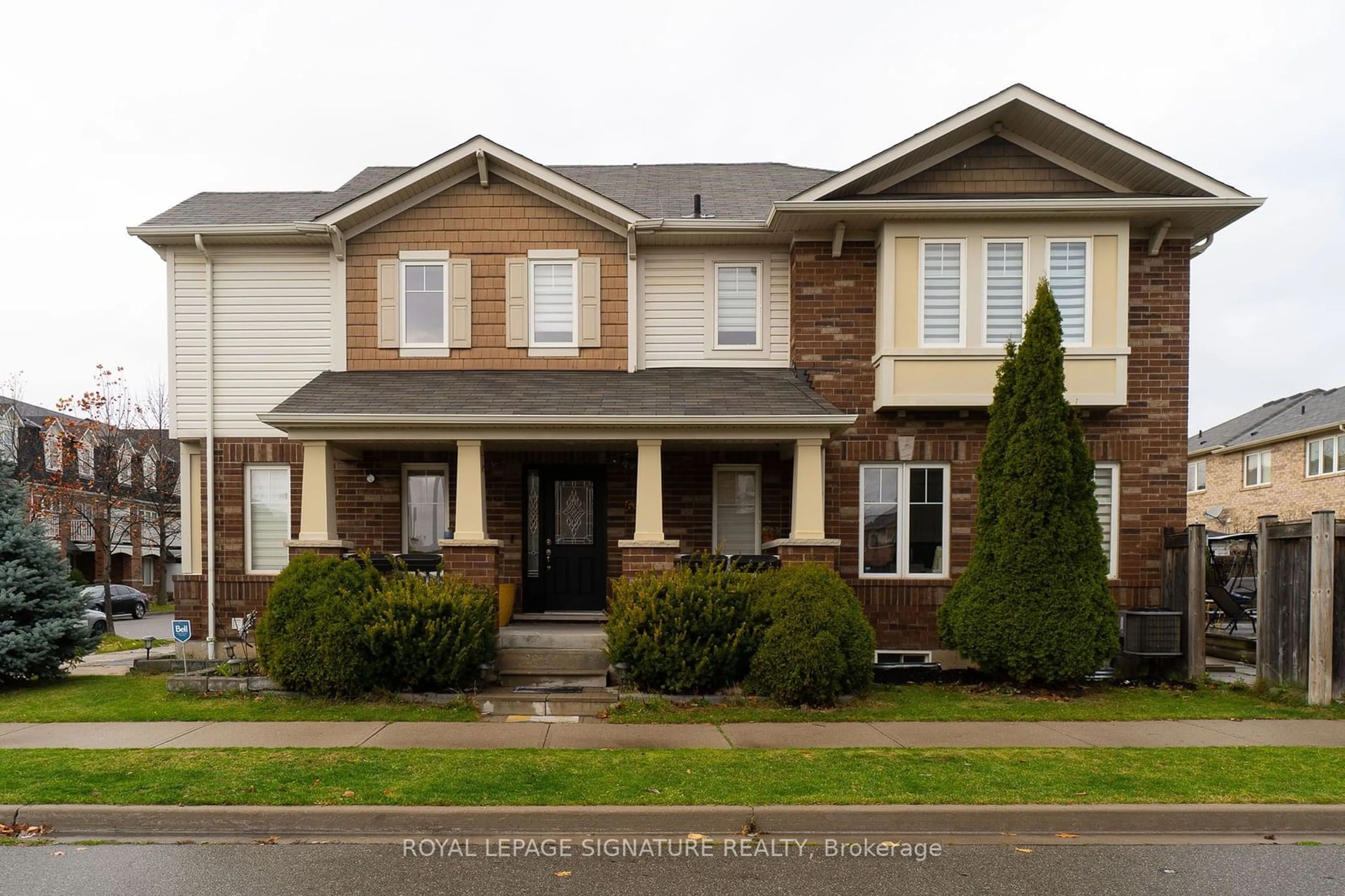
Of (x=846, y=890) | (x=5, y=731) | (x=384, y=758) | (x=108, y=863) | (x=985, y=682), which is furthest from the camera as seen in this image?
(x=985, y=682)

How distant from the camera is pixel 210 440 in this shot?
1148 centimetres

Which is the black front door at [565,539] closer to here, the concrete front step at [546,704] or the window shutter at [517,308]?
the window shutter at [517,308]

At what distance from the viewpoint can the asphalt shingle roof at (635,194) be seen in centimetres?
1216

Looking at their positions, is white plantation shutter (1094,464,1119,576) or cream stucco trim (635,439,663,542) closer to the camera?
cream stucco trim (635,439,663,542)

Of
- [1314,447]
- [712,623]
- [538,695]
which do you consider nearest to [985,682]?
[712,623]

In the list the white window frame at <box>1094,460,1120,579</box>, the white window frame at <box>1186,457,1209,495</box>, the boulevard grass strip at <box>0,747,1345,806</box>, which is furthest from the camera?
the white window frame at <box>1186,457,1209,495</box>

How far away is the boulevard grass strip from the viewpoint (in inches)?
225

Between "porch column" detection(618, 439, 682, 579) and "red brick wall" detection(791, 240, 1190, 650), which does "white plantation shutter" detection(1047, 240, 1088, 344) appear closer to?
"red brick wall" detection(791, 240, 1190, 650)

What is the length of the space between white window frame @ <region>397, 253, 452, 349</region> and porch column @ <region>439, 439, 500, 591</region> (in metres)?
2.42

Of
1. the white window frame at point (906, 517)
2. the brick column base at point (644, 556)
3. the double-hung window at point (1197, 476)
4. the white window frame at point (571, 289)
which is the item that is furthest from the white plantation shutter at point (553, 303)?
the double-hung window at point (1197, 476)

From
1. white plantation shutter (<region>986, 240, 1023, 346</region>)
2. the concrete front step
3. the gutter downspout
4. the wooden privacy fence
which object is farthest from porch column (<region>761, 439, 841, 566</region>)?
the gutter downspout

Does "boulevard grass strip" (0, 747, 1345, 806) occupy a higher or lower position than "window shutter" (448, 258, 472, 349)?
lower

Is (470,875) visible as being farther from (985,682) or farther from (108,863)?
(985,682)

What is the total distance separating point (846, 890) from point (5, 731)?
25.9 ft
